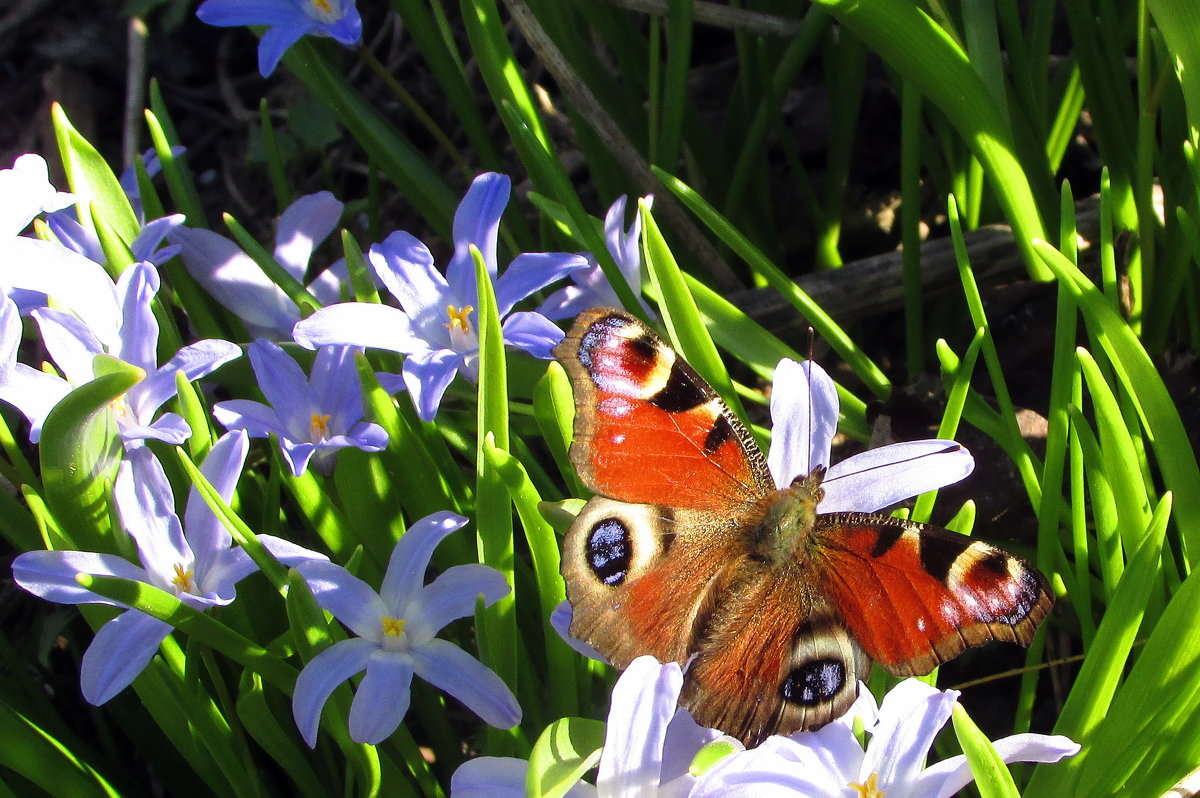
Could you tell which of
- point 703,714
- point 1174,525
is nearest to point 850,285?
point 1174,525

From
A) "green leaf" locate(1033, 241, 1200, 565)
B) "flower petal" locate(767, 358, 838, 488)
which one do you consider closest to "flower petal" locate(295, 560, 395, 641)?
"flower petal" locate(767, 358, 838, 488)

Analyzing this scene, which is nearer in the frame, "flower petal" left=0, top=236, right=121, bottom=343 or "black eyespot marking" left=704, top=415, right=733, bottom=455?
"black eyespot marking" left=704, top=415, right=733, bottom=455

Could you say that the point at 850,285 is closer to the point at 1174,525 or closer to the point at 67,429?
the point at 1174,525

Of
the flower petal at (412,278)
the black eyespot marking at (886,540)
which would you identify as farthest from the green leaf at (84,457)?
the black eyespot marking at (886,540)

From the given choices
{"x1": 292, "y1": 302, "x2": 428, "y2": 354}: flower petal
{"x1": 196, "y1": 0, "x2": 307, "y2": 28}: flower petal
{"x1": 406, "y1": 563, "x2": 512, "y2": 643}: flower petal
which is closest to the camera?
{"x1": 406, "y1": 563, "x2": 512, "y2": 643}: flower petal

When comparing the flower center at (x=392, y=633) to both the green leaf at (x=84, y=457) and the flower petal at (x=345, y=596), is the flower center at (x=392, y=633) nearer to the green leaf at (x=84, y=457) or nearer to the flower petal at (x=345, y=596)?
the flower petal at (x=345, y=596)

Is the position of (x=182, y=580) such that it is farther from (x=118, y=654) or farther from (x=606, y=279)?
(x=606, y=279)

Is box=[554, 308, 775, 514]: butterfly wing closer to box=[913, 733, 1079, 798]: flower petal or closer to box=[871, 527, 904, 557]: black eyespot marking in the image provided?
box=[871, 527, 904, 557]: black eyespot marking
